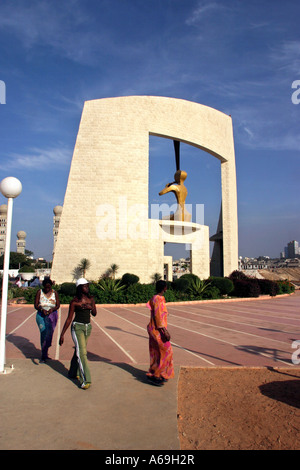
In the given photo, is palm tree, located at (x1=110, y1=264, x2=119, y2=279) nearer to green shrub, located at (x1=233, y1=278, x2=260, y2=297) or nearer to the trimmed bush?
the trimmed bush

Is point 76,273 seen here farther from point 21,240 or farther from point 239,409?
point 21,240

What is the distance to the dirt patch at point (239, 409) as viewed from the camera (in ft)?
9.79

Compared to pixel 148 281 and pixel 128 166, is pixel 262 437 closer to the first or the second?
pixel 148 281

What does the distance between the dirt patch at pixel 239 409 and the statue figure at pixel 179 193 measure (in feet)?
63.7

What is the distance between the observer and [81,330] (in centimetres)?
427

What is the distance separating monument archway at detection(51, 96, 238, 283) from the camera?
20.2 m

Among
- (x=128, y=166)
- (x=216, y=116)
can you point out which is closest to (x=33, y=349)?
(x=128, y=166)

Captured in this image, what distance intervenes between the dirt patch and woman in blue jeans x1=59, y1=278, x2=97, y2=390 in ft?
4.06

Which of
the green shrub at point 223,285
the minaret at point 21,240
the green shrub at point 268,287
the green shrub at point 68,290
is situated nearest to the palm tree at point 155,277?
the green shrub at point 223,285

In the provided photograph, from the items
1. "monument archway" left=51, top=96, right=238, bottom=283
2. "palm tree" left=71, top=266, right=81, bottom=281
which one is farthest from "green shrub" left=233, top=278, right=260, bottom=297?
"palm tree" left=71, top=266, right=81, bottom=281

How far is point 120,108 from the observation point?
21984 mm

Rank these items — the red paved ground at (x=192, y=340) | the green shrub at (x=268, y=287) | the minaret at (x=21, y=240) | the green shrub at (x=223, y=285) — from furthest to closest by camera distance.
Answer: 1. the minaret at (x=21, y=240)
2. the green shrub at (x=268, y=287)
3. the green shrub at (x=223, y=285)
4. the red paved ground at (x=192, y=340)

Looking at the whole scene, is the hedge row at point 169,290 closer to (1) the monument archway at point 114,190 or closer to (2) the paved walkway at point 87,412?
(1) the monument archway at point 114,190

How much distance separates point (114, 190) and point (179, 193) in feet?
20.6
